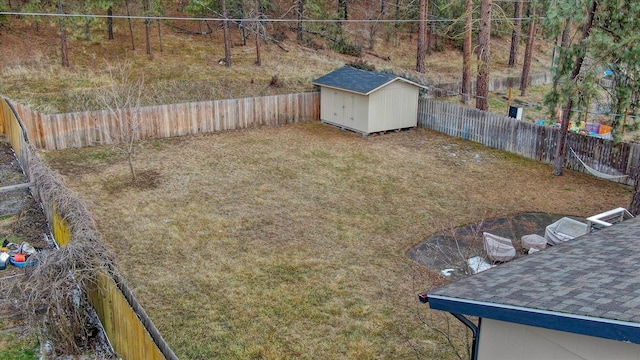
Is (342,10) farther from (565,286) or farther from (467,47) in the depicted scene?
(565,286)

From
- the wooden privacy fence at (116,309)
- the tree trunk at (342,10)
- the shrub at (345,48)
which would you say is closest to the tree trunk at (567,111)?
the wooden privacy fence at (116,309)

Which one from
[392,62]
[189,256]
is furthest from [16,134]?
[392,62]

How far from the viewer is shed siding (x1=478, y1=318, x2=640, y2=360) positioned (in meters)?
4.00

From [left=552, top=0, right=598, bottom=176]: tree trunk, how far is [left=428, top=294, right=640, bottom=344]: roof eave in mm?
12225

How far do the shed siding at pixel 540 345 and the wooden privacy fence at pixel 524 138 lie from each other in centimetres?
1218

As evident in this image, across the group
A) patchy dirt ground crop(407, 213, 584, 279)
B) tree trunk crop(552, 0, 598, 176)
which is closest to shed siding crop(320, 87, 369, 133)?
tree trunk crop(552, 0, 598, 176)

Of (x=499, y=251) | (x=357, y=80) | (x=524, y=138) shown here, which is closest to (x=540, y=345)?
(x=499, y=251)

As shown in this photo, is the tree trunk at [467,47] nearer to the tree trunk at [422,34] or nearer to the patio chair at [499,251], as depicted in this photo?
the tree trunk at [422,34]

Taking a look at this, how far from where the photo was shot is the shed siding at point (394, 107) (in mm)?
21031

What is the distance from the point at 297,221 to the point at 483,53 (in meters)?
13.0

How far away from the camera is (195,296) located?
9.73 meters

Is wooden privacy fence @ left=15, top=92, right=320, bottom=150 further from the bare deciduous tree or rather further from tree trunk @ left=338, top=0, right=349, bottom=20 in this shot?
tree trunk @ left=338, top=0, right=349, bottom=20

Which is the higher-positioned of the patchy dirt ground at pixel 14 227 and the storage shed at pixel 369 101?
the storage shed at pixel 369 101

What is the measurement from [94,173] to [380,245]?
9.82 metres
